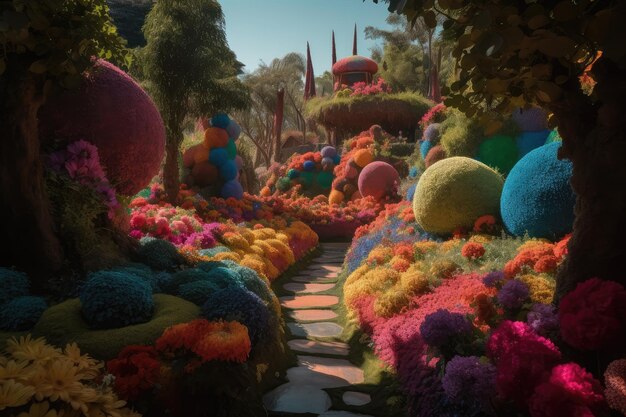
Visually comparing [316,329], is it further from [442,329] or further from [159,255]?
[442,329]

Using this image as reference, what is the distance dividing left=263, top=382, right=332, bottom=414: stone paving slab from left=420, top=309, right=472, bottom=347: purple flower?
1.25 meters

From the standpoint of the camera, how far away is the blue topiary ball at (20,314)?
11.0 ft

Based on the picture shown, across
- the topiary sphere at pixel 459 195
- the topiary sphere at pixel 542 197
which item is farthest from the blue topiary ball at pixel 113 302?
the topiary sphere at pixel 459 195

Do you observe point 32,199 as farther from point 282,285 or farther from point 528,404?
point 282,285

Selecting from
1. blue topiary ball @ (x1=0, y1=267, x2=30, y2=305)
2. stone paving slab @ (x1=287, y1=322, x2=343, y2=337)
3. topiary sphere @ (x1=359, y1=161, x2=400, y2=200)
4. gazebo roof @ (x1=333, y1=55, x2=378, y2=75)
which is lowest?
stone paving slab @ (x1=287, y1=322, x2=343, y2=337)

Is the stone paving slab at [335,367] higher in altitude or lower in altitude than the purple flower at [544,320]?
lower

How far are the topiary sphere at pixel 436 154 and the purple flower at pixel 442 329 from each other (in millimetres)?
8301

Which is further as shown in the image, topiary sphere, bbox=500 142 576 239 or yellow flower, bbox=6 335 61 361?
topiary sphere, bbox=500 142 576 239

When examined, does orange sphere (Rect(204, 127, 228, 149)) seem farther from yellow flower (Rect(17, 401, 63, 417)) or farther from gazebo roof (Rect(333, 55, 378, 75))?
gazebo roof (Rect(333, 55, 378, 75))

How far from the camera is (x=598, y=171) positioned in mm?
2742

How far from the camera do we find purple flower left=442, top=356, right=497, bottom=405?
9.00 feet

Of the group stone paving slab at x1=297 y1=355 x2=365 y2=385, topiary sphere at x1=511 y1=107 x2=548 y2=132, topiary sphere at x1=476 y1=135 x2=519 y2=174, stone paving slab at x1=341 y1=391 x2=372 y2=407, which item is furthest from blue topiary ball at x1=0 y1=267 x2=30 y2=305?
topiary sphere at x1=511 y1=107 x2=548 y2=132

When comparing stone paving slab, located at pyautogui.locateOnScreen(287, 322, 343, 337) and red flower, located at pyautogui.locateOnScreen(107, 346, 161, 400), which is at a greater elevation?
red flower, located at pyautogui.locateOnScreen(107, 346, 161, 400)

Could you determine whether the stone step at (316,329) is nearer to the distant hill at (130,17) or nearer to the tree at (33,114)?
the tree at (33,114)
